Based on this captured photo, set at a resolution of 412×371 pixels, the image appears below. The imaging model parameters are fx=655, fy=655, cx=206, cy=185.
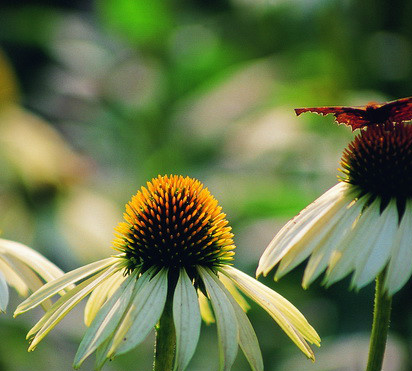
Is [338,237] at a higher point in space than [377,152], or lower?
lower

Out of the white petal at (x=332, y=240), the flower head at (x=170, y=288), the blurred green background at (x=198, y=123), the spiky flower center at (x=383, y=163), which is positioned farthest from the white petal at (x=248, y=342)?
the blurred green background at (x=198, y=123)

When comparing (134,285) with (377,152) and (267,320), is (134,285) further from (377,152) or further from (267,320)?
(267,320)

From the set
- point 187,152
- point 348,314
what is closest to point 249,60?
point 187,152

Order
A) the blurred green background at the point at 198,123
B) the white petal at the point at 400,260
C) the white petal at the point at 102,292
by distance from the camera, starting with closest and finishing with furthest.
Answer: the white petal at the point at 400,260
the white petal at the point at 102,292
the blurred green background at the point at 198,123

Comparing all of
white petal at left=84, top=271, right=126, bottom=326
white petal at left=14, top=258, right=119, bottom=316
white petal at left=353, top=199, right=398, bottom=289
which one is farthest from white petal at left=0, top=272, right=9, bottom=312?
white petal at left=353, top=199, right=398, bottom=289

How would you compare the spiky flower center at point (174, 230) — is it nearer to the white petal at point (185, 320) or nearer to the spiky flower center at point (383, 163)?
the white petal at point (185, 320)

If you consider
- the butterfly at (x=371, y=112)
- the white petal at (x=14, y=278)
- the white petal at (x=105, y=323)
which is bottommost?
the white petal at (x=105, y=323)

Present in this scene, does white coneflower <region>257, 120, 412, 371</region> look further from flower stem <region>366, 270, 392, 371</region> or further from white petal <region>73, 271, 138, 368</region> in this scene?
white petal <region>73, 271, 138, 368</region>
